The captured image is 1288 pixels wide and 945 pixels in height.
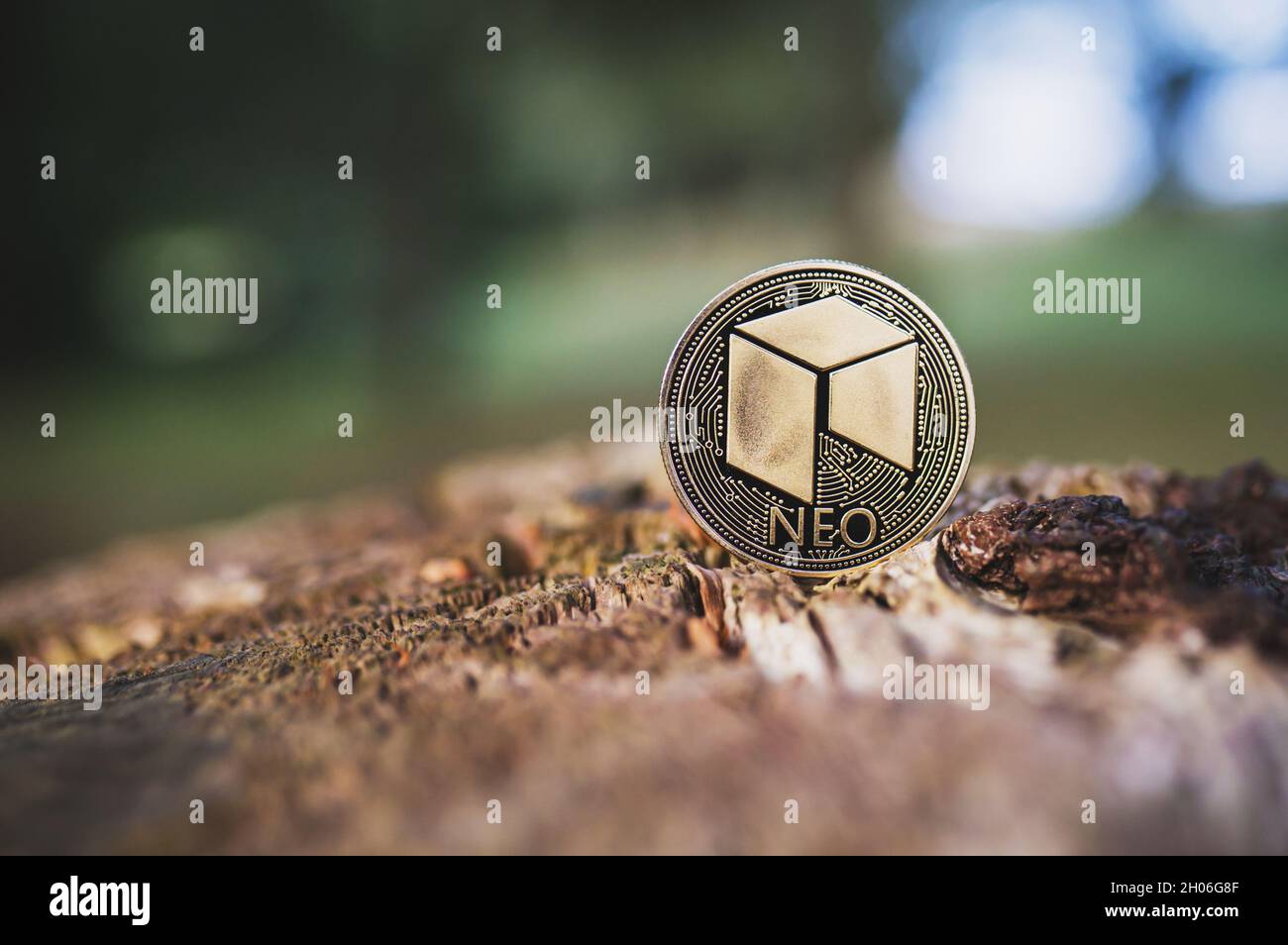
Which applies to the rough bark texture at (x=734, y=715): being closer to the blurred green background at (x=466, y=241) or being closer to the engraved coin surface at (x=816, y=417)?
the engraved coin surface at (x=816, y=417)

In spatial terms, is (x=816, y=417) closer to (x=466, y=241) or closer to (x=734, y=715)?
(x=734, y=715)

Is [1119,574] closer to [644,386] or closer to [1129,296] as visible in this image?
[644,386]

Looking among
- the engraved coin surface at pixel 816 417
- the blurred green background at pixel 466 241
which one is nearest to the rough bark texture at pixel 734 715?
the engraved coin surface at pixel 816 417

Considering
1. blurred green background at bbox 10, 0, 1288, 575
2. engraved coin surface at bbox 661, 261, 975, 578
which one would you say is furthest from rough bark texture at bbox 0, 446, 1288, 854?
blurred green background at bbox 10, 0, 1288, 575

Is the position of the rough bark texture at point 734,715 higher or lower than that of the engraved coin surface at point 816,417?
lower

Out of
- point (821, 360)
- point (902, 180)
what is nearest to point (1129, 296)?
point (902, 180)
